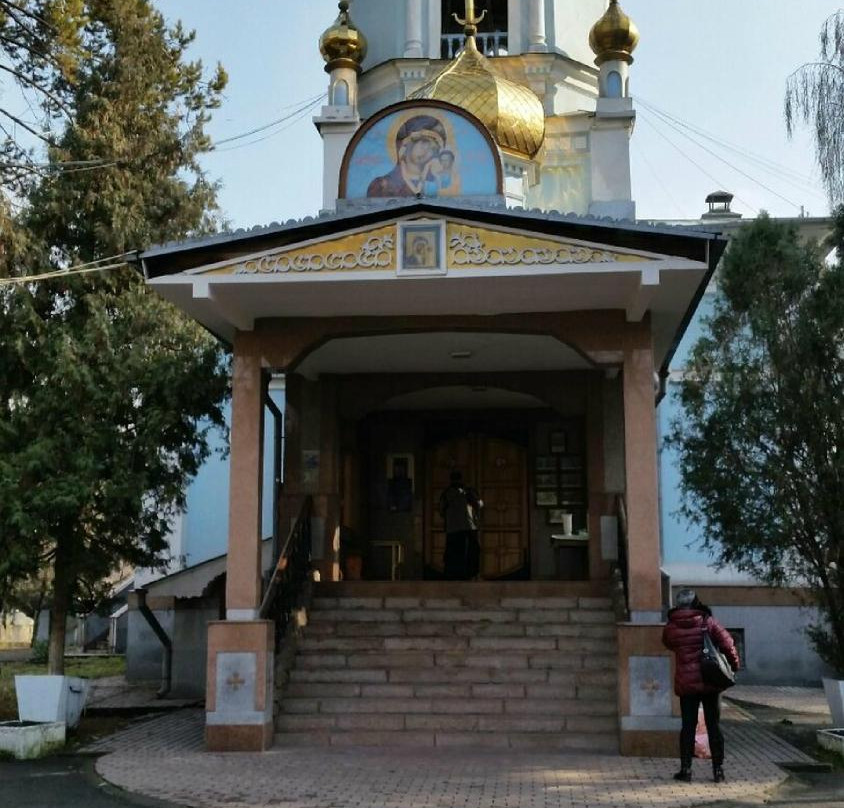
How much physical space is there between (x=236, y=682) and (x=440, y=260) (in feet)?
13.8

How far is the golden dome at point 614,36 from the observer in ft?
57.0

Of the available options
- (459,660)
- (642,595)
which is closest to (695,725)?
(642,595)

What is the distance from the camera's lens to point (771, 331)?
1209 cm

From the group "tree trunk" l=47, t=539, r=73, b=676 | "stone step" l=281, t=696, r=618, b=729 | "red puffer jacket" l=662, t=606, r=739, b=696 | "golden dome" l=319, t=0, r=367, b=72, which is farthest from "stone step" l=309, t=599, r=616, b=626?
"golden dome" l=319, t=0, r=367, b=72

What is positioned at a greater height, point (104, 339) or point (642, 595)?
point (104, 339)

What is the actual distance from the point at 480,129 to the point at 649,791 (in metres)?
6.40

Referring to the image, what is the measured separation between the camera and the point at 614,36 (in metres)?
17.4

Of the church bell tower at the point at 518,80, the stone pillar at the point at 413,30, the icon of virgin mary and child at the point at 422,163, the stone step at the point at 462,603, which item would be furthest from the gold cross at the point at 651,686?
the stone pillar at the point at 413,30

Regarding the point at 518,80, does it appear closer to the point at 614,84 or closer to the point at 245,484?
the point at 614,84

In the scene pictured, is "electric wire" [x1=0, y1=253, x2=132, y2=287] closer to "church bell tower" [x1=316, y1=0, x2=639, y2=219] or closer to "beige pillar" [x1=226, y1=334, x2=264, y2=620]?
"beige pillar" [x1=226, y1=334, x2=264, y2=620]

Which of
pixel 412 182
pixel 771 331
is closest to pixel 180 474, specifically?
pixel 412 182

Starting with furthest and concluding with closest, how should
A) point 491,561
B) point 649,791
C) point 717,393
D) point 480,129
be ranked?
point 491,561 < point 717,393 < point 480,129 < point 649,791

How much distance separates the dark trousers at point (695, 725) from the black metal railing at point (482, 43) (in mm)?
13452

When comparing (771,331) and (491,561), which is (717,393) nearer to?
(771,331)
